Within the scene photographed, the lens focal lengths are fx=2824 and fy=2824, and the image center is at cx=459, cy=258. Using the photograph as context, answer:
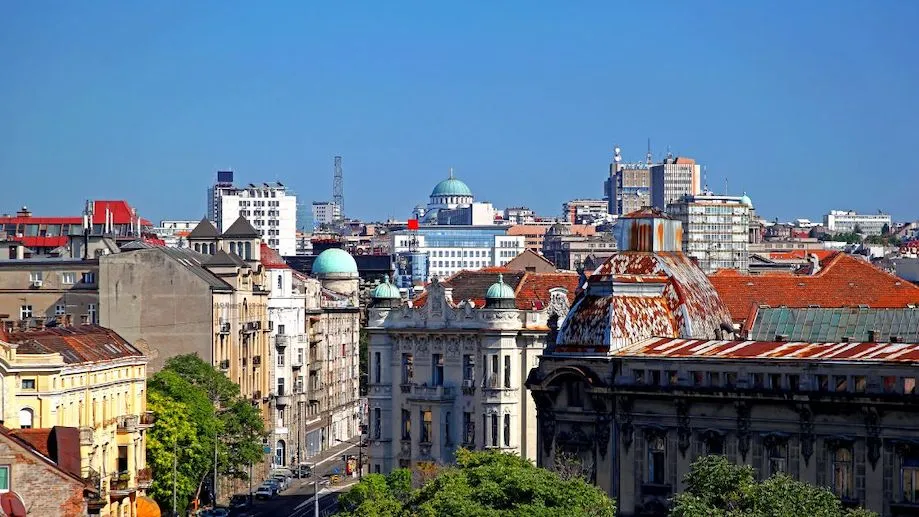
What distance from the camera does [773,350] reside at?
12094 centimetres

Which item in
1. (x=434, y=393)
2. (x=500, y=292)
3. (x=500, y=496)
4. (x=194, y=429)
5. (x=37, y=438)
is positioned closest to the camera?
(x=500, y=496)

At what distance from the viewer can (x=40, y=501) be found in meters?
119

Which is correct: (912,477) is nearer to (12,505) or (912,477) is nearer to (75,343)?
(12,505)

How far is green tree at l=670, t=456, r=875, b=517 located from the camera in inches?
3868

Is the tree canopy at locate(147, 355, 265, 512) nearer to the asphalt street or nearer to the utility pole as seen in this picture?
the utility pole

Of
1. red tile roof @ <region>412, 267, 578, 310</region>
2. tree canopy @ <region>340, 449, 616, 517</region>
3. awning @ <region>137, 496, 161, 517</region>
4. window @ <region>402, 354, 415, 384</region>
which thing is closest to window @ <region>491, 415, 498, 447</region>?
window @ <region>402, 354, 415, 384</region>

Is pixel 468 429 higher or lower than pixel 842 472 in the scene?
lower

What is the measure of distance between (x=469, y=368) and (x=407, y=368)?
15.2 feet

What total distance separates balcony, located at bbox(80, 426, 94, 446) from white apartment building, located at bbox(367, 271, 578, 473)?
79.8 feet

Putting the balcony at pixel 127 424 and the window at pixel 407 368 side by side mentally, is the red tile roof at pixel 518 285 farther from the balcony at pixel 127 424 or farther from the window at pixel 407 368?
the balcony at pixel 127 424

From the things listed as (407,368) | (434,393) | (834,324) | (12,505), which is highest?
(834,324)

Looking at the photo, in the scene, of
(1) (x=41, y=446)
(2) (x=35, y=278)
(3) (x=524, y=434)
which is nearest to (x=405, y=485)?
(3) (x=524, y=434)

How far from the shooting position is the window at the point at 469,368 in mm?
157250

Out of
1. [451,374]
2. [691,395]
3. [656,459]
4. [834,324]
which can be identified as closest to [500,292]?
[451,374]
